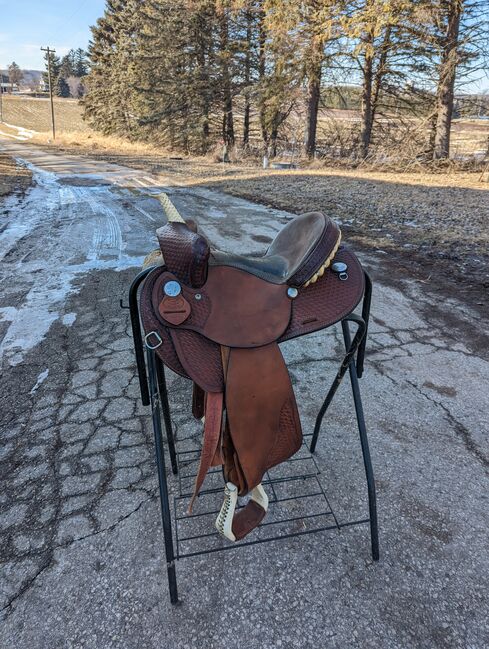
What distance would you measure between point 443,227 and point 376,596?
5.16m

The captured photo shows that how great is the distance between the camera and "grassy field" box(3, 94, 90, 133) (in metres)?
34.3

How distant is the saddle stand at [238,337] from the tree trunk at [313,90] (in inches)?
493

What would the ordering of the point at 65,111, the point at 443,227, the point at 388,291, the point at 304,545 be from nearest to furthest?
the point at 304,545 < the point at 388,291 < the point at 443,227 < the point at 65,111

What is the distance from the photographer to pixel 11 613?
120cm

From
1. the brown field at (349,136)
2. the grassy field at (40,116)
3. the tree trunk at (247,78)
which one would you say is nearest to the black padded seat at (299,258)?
the brown field at (349,136)

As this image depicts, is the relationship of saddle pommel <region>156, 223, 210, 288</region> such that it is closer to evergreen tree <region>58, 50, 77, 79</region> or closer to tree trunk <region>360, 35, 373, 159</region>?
tree trunk <region>360, 35, 373, 159</region>

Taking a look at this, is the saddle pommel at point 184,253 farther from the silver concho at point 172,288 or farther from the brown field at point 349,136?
the brown field at point 349,136

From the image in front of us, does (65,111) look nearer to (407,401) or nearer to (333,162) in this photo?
(333,162)

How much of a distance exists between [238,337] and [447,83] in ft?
40.4

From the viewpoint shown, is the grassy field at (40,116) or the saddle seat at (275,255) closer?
the saddle seat at (275,255)

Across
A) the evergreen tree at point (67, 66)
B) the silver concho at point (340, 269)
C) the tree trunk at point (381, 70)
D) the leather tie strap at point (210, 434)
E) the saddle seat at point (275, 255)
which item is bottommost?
the leather tie strap at point (210, 434)

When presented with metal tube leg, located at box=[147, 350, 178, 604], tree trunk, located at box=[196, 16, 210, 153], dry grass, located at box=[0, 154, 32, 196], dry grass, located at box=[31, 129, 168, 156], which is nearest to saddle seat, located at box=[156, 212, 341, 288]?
metal tube leg, located at box=[147, 350, 178, 604]

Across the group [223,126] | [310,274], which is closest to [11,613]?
[310,274]

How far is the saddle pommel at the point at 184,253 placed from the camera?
1123mm
